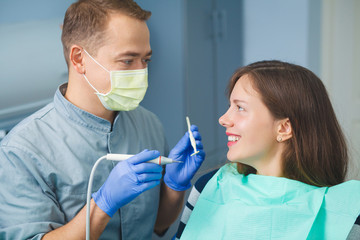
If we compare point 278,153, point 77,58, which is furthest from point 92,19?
point 278,153

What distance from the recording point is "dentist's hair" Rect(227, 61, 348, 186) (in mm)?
1331

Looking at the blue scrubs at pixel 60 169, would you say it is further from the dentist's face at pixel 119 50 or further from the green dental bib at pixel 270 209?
the green dental bib at pixel 270 209

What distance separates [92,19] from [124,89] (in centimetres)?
28

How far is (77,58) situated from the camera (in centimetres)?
150

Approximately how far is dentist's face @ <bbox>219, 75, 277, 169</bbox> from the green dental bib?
0.11 m

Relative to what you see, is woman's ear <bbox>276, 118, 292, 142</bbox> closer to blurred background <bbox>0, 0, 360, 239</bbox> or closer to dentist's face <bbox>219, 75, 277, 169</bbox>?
dentist's face <bbox>219, 75, 277, 169</bbox>

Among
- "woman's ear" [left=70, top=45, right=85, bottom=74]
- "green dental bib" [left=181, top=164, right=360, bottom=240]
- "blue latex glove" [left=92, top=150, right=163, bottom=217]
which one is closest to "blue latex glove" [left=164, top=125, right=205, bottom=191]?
"green dental bib" [left=181, top=164, right=360, bottom=240]

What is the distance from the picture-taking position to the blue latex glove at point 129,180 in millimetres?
1271

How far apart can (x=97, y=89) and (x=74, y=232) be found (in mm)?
519

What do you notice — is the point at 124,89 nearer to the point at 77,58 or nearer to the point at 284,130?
the point at 77,58

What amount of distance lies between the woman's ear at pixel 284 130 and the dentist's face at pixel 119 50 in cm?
56

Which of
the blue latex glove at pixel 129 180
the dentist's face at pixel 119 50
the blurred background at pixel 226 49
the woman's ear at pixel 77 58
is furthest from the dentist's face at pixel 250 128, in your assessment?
the blurred background at pixel 226 49

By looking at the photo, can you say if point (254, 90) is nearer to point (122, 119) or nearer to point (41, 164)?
point (122, 119)

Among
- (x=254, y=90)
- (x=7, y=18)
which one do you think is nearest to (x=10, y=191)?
(x=7, y=18)
